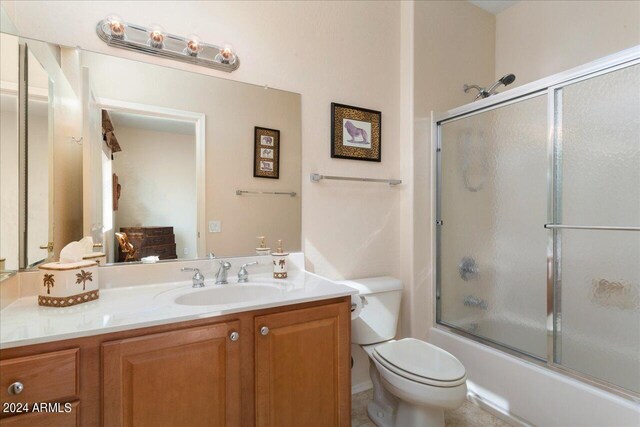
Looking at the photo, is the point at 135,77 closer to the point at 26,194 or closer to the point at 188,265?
the point at 26,194

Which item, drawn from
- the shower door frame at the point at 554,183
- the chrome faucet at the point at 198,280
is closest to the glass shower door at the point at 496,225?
the shower door frame at the point at 554,183

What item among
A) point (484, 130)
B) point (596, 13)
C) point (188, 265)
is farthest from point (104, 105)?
point (596, 13)

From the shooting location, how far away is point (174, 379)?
102cm

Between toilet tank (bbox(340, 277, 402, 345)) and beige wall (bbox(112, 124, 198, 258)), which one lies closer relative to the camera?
beige wall (bbox(112, 124, 198, 258))

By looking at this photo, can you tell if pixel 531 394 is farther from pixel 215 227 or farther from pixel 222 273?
pixel 215 227

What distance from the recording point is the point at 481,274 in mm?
2107

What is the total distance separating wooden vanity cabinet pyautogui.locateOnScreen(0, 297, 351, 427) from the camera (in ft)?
2.89

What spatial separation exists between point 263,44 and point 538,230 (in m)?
1.87

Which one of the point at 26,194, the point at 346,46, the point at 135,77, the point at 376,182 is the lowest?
the point at 26,194

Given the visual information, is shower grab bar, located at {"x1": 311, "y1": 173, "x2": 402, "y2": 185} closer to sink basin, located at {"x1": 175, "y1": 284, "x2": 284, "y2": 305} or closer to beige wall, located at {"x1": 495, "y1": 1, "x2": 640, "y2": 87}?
sink basin, located at {"x1": 175, "y1": 284, "x2": 284, "y2": 305}

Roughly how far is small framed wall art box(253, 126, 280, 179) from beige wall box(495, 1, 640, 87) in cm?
209

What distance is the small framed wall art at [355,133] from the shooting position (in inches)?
76.4

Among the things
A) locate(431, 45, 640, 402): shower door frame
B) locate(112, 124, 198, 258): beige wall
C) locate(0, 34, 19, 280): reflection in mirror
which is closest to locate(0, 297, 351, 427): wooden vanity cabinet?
locate(0, 34, 19, 280): reflection in mirror

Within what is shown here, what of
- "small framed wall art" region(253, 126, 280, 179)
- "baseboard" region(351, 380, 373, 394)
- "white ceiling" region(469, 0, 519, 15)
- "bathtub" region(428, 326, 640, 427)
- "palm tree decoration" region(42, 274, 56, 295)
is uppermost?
"white ceiling" region(469, 0, 519, 15)
